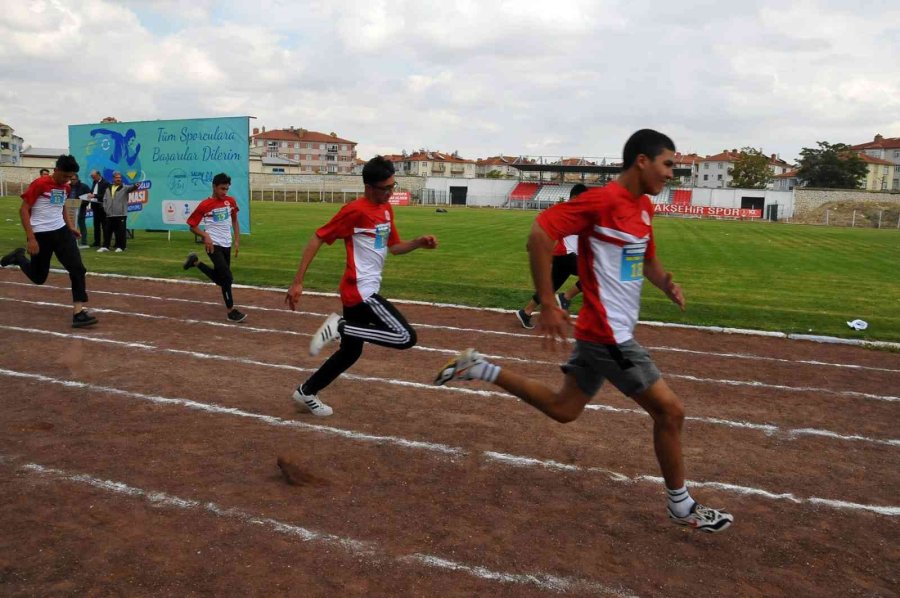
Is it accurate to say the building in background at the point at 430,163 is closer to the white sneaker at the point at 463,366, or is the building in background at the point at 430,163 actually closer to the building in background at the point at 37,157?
the building in background at the point at 37,157

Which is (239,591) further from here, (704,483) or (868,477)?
(868,477)

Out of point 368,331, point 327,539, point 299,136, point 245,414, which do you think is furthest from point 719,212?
point 299,136

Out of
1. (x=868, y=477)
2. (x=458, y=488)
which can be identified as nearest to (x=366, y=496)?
(x=458, y=488)

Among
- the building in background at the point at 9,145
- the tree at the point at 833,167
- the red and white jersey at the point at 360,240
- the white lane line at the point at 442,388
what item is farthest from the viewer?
the building in background at the point at 9,145

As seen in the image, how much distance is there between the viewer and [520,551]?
4000mm

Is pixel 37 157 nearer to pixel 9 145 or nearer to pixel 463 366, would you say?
pixel 9 145

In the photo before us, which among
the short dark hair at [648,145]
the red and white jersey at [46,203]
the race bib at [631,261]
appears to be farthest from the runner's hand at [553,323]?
the red and white jersey at [46,203]

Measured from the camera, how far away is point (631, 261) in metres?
4.21

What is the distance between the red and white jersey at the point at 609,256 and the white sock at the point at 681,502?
3.20ft

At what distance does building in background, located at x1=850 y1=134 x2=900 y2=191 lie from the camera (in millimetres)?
139875

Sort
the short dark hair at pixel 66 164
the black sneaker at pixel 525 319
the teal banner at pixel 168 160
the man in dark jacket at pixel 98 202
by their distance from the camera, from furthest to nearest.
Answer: the teal banner at pixel 168 160
the man in dark jacket at pixel 98 202
the black sneaker at pixel 525 319
the short dark hair at pixel 66 164

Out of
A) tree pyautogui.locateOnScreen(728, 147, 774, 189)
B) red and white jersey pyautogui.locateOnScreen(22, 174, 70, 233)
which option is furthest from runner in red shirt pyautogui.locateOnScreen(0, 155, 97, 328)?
tree pyautogui.locateOnScreen(728, 147, 774, 189)

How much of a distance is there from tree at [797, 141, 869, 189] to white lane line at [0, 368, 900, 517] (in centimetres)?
10573

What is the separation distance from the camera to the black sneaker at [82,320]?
9.78 meters
